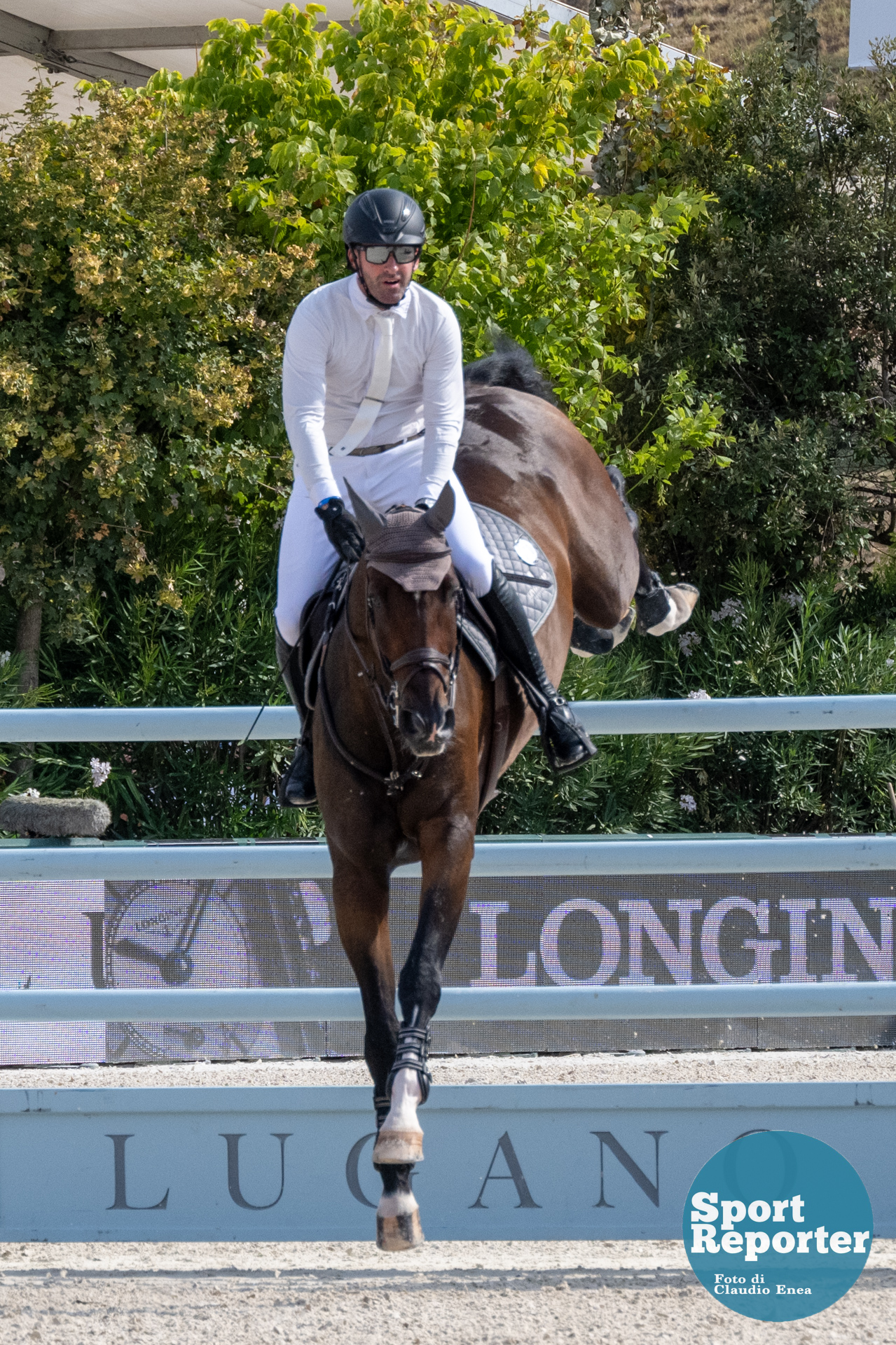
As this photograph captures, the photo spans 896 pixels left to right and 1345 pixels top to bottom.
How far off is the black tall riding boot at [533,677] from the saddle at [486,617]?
0.05m

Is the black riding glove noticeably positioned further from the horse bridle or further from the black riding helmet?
the black riding helmet

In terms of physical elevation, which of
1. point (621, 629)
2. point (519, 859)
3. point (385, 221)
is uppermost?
point (385, 221)

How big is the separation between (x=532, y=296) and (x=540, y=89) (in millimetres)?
1289

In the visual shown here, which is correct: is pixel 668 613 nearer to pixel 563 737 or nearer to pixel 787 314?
pixel 563 737

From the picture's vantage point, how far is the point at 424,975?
3.16 meters

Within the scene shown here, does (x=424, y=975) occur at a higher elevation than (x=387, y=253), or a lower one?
lower

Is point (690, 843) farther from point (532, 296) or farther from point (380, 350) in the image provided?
point (532, 296)

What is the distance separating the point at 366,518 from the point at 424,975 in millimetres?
1042

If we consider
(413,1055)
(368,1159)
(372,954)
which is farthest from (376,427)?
(368,1159)

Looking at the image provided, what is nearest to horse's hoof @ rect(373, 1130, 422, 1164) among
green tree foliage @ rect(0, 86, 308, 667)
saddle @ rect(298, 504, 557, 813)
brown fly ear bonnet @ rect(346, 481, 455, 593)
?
saddle @ rect(298, 504, 557, 813)

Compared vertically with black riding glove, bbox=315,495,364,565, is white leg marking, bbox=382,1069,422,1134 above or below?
below

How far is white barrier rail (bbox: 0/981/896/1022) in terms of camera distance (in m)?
4.25

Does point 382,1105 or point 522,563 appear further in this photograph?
point 522,563

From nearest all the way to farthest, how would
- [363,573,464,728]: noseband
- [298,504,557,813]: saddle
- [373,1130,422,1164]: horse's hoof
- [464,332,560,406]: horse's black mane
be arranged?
[373,1130,422,1164]: horse's hoof, [363,573,464,728]: noseband, [298,504,557,813]: saddle, [464,332,560,406]: horse's black mane
